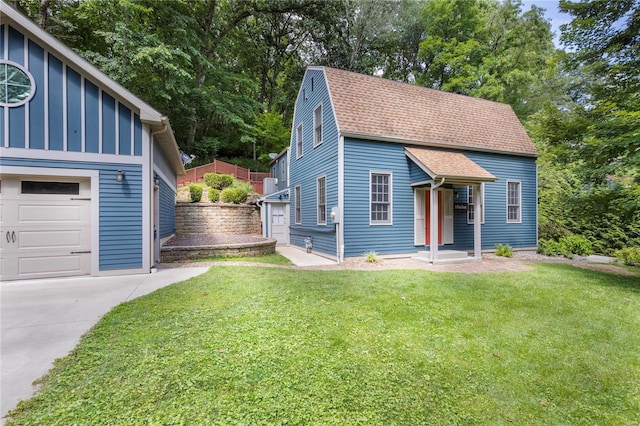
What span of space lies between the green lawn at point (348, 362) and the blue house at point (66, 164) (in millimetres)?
2544

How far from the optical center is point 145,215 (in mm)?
6359

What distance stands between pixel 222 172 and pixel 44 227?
14.2 meters


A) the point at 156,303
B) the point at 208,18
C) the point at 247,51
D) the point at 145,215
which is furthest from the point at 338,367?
the point at 247,51

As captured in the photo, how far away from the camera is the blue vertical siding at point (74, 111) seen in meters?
5.87

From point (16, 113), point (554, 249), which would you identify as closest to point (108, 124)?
point (16, 113)

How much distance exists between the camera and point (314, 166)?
1071 centimetres

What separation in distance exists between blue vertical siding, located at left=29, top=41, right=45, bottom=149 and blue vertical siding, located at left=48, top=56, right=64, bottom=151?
0.41 ft

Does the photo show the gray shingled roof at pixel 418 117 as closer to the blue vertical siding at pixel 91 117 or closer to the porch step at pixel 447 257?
the porch step at pixel 447 257

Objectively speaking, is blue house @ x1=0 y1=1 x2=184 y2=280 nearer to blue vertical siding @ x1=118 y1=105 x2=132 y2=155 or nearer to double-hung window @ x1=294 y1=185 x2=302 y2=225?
blue vertical siding @ x1=118 y1=105 x2=132 y2=155

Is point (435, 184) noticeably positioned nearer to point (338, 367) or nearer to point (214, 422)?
point (338, 367)

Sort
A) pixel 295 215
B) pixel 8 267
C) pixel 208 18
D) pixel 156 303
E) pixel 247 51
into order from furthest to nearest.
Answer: pixel 247 51 → pixel 208 18 → pixel 295 215 → pixel 8 267 → pixel 156 303

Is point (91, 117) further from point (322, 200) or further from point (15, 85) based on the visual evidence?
point (322, 200)

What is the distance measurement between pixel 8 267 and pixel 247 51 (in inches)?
1054

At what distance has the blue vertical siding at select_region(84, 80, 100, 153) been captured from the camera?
5988mm
